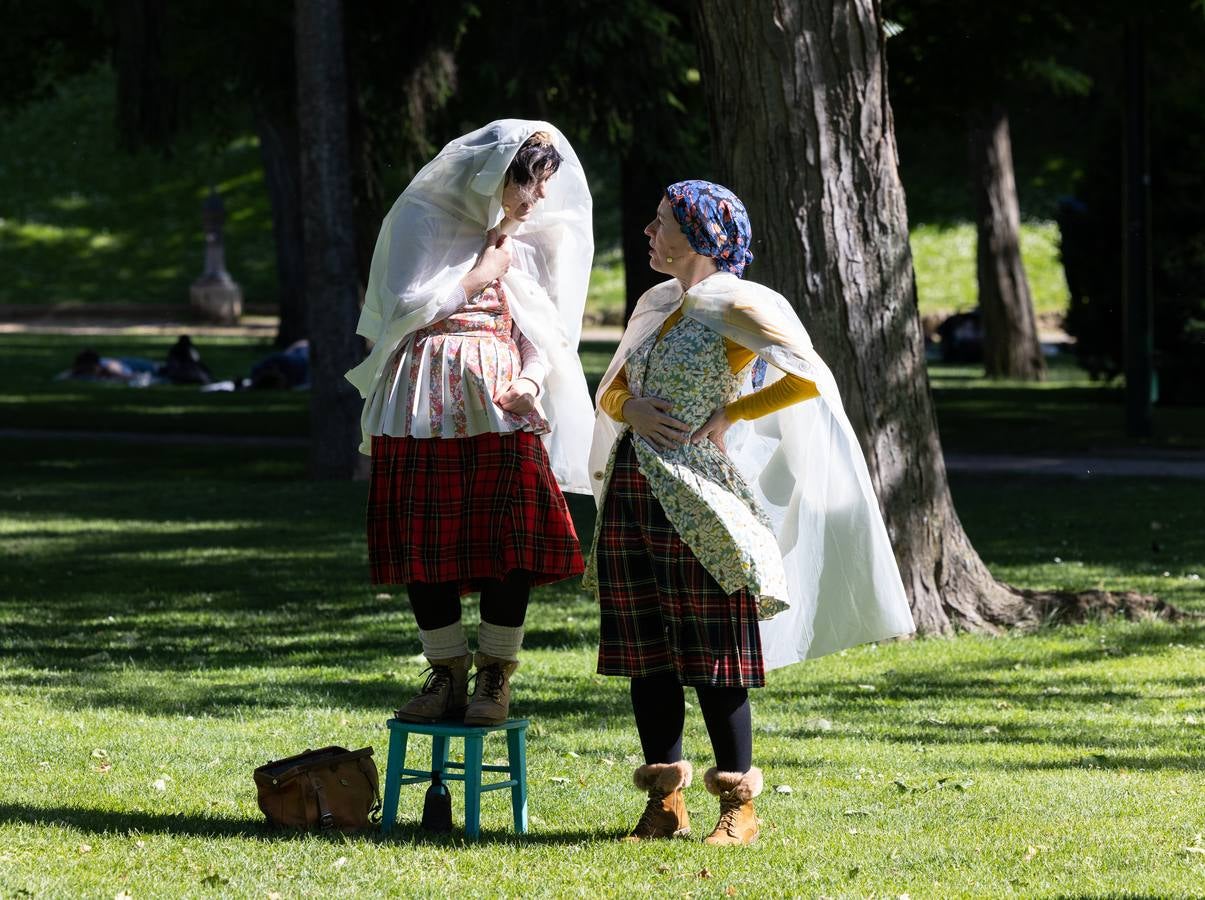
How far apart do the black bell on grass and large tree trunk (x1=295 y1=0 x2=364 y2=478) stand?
980cm

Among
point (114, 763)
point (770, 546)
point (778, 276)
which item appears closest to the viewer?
point (770, 546)

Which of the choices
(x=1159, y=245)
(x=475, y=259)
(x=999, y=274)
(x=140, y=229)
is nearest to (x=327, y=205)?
(x=475, y=259)

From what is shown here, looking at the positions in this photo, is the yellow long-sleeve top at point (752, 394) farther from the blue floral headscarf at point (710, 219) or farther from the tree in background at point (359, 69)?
the tree in background at point (359, 69)

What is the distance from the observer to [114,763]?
6.07m

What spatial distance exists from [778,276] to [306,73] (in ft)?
23.0

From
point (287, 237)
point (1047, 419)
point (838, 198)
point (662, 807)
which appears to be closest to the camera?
point (662, 807)

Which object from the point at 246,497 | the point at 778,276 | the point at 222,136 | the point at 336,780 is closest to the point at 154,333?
the point at 222,136

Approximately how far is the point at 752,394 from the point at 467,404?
774 millimetres

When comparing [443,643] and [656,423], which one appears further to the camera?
[443,643]

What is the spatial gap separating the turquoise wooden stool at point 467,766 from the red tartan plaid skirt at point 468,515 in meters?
0.41

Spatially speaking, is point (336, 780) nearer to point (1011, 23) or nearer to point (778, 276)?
point (778, 276)

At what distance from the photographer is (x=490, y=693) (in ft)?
16.1

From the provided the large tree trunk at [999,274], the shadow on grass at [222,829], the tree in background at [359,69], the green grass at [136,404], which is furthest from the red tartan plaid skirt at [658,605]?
the large tree trunk at [999,274]

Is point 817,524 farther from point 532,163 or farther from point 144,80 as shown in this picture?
point 144,80
